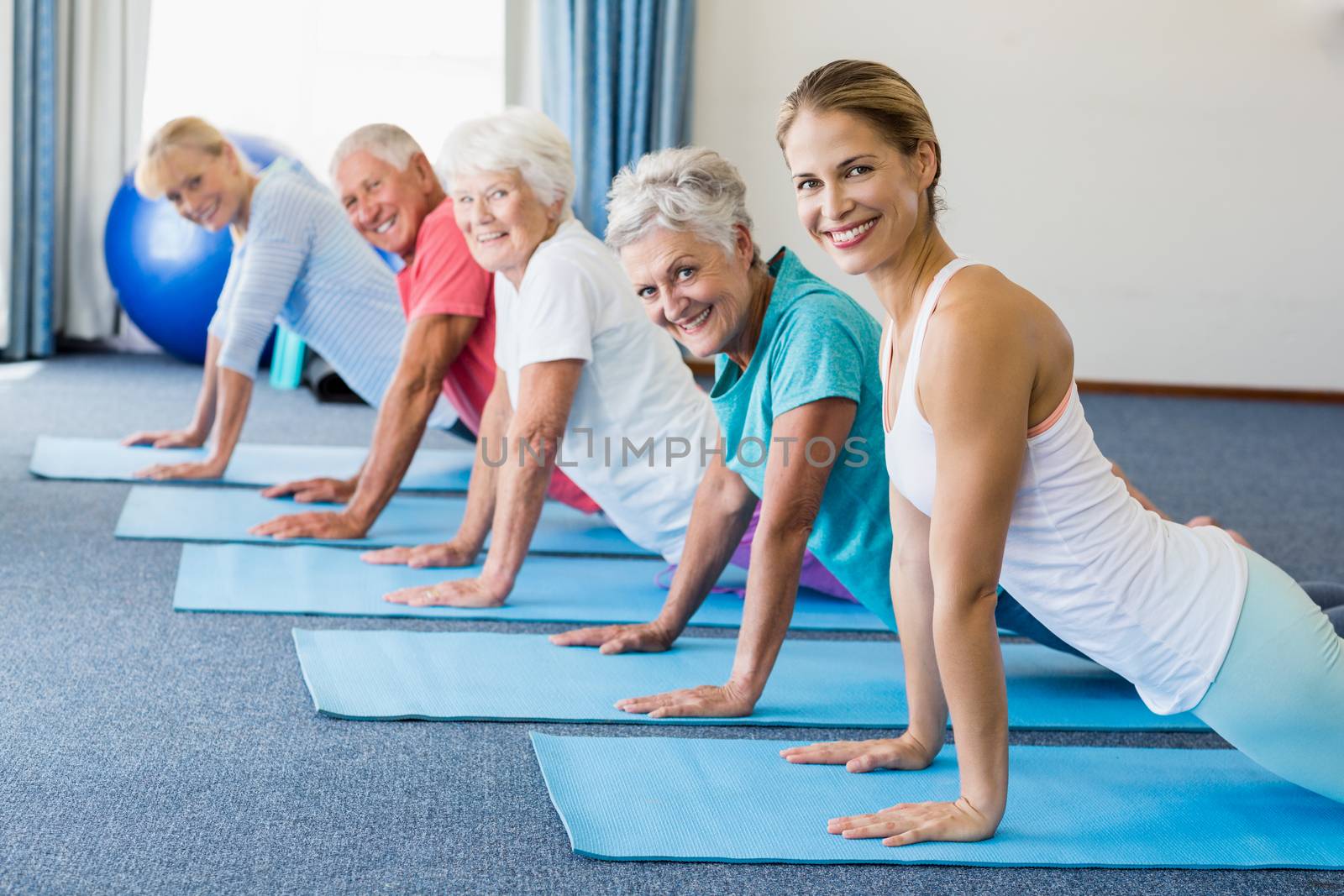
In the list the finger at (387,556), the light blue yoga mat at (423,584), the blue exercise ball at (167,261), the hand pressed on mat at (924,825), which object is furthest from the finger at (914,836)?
the blue exercise ball at (167,261)

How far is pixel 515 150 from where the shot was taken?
245cm

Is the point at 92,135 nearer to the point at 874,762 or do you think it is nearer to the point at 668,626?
the point at 668,626

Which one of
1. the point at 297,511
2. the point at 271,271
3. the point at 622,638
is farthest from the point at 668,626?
the point at 271,271

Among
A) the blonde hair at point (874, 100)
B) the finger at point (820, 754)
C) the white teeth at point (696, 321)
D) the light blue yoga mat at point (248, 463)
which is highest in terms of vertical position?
the blonde hair at point (874, 100)

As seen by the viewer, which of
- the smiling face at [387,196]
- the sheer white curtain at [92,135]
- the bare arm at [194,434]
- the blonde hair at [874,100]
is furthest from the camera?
the sheer white curtain at [92,135]

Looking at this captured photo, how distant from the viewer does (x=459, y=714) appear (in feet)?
6.34

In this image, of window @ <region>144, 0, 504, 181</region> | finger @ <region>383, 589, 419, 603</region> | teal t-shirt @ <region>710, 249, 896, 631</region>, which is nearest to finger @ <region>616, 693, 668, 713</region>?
teal t-shirt @ <region>710, 249, 896, 631</region>

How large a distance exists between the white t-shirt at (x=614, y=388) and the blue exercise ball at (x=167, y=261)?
9.59ft

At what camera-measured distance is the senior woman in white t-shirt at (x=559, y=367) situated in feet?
7.84

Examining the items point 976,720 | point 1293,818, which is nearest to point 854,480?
point 976,720

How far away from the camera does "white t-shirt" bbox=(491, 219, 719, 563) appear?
238cm

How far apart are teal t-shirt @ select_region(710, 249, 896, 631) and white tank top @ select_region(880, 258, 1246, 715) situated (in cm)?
32

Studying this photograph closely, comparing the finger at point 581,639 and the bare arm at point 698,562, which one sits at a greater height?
Answer: the bare arm at point 698,562

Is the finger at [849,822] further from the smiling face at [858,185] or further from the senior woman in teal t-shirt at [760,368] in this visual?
the smiling face at [858,185]
